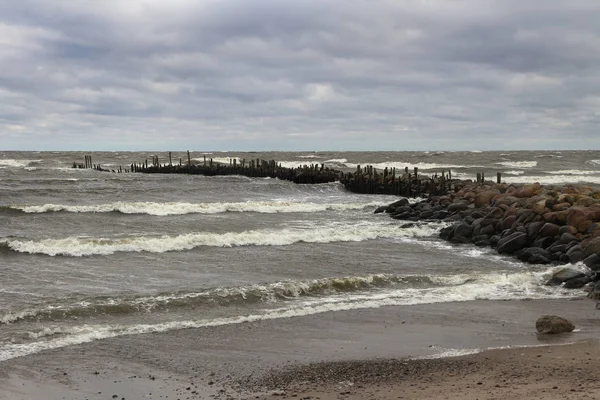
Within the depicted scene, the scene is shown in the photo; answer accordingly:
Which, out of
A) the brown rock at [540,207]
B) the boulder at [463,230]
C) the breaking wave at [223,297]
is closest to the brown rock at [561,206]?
the brown rock at [540,207]

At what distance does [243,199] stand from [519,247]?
2000 centimetres

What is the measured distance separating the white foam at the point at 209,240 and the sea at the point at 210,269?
4cm

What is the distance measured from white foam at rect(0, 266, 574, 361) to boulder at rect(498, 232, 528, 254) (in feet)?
12.5

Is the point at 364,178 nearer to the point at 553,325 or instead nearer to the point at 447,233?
the point at 447,233

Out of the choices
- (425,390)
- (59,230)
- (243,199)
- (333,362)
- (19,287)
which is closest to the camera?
(425,390)

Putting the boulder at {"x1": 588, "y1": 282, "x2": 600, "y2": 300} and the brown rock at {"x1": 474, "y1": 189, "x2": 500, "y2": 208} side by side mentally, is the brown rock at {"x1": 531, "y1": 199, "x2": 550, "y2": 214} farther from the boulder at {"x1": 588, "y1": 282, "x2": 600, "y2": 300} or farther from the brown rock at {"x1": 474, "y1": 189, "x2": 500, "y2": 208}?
the boulder at {"x1": 588, "y1": 282, "x2": 600, "y2": 300}

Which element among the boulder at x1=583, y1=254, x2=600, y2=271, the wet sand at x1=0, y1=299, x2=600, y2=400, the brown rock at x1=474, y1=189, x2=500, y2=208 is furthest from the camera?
the brown rock at x1=474, y1=189, x2=500, y2=208

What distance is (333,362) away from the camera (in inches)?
336

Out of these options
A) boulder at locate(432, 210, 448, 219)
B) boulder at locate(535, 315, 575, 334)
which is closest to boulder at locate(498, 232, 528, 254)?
boulder at locate(432, 210, 448, 219)

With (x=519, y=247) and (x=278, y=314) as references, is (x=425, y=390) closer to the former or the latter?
(x=278, y=314)

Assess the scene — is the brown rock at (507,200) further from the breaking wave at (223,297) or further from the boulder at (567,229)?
the breaking wave at (223,297)

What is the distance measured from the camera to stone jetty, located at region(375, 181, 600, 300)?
1575 cm

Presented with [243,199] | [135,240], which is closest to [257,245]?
[135,240]

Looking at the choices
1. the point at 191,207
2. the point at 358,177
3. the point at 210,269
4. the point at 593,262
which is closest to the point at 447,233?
the point at 593,262
